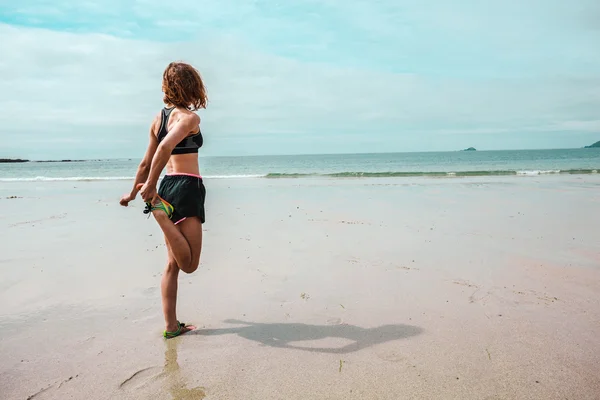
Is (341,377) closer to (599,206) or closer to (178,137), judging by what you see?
(178,137)

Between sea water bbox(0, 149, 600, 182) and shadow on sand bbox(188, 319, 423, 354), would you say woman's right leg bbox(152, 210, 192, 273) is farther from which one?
sea water bbox(0, 149, 600, 182)

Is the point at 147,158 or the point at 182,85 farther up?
the point at 182,85

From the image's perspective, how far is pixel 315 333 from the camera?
348cm

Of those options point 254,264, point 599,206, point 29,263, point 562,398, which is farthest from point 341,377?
point 599,206

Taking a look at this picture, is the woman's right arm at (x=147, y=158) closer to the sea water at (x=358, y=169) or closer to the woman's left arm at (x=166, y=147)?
the woman's left arm at (x=166, y=147)

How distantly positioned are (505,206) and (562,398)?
28.4 feet


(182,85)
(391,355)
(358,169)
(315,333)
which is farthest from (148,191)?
(358,169)

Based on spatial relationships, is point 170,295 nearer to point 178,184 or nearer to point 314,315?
point 178,184

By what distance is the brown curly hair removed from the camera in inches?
132

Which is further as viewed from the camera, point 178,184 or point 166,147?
point 178,184

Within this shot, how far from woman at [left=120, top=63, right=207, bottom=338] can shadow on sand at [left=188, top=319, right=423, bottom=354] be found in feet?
1.75

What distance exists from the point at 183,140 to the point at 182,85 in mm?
427

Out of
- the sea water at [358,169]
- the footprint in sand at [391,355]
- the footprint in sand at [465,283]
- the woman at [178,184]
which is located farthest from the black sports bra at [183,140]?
the sea water at [358,169]

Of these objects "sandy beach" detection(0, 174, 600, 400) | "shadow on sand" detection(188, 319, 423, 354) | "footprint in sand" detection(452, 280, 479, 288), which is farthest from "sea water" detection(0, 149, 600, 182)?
"shadow on sand" detection(188, 319, 423, 354)
